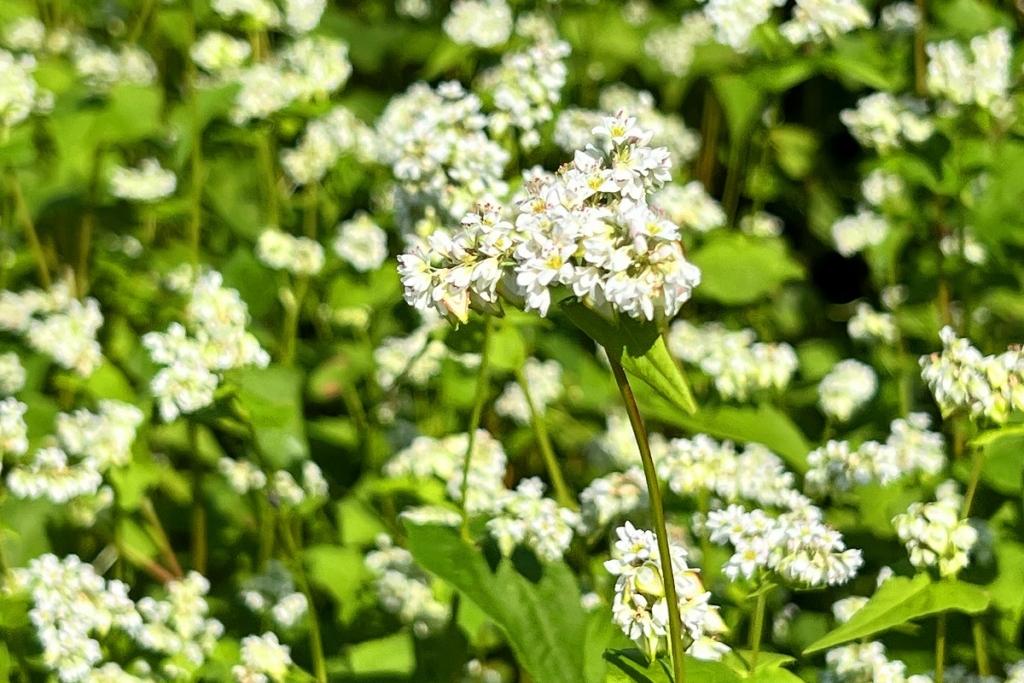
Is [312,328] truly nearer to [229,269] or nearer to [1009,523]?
[229,269]

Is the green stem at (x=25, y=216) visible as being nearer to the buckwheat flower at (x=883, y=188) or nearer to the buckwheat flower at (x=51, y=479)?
the buckwheat flower at (x=51, y=479)

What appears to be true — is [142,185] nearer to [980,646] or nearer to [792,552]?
[792,552]

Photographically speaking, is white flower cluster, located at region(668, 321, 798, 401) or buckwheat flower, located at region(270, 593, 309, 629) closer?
buckwheat flower, located at region(270, 593, 309, 629)

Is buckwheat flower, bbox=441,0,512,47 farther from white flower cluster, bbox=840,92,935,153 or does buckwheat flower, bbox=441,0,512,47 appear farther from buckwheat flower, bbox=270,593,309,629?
buckwheat flower, bbox=270,593,309,629

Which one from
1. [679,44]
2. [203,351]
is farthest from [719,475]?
[679,44]

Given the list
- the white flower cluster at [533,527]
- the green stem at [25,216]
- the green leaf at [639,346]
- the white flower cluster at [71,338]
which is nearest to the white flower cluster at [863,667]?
the white flower cluster at [533,527]

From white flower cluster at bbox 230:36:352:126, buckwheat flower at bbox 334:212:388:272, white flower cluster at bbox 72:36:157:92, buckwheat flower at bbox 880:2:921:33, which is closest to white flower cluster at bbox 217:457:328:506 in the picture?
buckwheat flower at bbox 334:212:388:272
